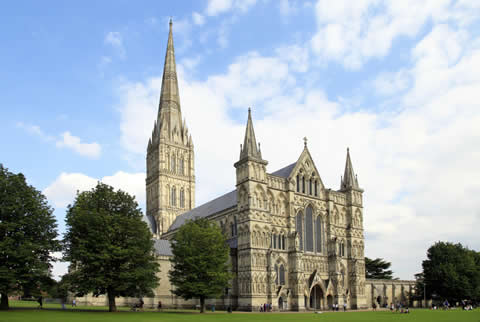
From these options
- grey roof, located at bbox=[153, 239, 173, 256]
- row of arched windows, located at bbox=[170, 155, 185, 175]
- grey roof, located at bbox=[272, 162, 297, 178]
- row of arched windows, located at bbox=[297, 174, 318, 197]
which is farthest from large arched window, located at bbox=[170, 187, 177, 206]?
row of arched windows, located at bbox=[297, 174, 318, 197]

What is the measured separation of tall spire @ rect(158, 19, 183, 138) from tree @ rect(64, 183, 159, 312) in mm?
55525

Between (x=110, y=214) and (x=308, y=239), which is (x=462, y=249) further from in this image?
(x=110, y=214)

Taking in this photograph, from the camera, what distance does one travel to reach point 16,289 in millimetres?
43531

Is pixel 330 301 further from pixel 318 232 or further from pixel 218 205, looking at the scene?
pixel 218 205

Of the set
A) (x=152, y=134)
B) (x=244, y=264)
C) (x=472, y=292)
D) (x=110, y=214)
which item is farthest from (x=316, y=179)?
(x=152, y=134)

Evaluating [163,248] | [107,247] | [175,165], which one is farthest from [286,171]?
[175,165]

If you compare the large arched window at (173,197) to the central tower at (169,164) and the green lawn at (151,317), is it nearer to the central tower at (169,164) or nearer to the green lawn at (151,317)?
the central tower at (169,164)

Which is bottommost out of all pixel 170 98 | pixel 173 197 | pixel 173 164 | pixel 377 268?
pixel 377 268

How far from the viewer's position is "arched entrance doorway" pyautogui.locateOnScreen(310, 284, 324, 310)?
63.2m

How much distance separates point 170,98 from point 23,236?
67.6 metres

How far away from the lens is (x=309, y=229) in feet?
217

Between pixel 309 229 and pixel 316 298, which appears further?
pixel 309 229

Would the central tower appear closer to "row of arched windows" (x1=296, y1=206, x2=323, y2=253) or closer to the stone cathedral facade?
the stone cathedral facade

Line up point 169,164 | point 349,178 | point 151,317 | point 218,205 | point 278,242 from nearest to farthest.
Answer: point 151,317, point 278,242, point 349,178, point 218,205, point 169,164
